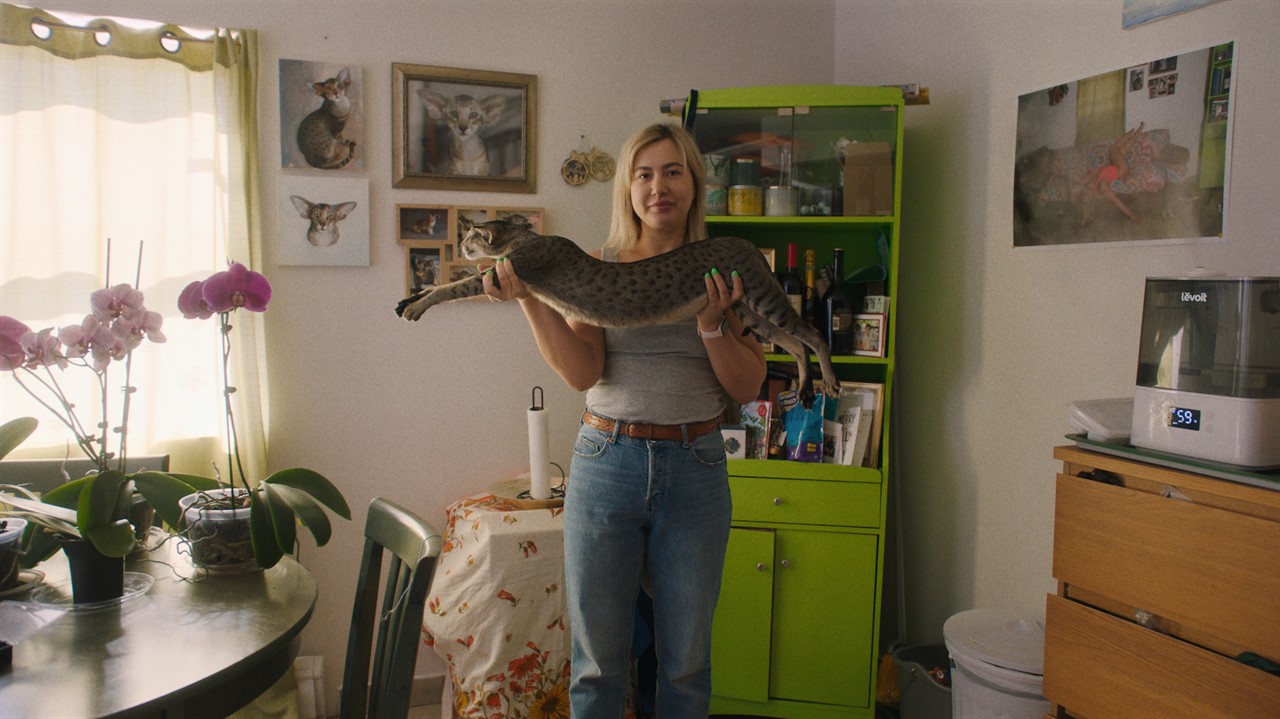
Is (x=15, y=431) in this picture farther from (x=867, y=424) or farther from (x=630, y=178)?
(x=867, y=424)

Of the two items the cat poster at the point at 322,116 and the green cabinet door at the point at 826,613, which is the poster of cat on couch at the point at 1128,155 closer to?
the green cabinet door at the point at 826,613

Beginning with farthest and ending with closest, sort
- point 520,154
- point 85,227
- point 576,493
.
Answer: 1. point 520,154
2. point 85,227
3. point 576,493

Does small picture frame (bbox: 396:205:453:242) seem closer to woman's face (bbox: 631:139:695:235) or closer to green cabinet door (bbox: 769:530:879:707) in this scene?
woman's face (bbox: 631:139:695:235)

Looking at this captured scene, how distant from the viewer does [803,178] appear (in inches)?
104

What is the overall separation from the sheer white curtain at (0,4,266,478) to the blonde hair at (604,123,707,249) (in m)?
1.47

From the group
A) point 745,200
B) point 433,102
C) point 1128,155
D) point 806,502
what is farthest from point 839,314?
point 433,102

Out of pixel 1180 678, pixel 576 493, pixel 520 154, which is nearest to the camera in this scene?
pixel 1180 678

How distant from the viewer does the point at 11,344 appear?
4.11 feet

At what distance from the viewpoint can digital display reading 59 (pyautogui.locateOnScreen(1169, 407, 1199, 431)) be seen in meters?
1.49

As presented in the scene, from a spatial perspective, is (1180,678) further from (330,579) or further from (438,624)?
(330,579)

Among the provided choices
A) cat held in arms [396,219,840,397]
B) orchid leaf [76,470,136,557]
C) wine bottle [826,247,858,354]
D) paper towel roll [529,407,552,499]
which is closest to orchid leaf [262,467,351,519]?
orchid leaf [76,470,136,557]

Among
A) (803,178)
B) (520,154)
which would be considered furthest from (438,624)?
(803,178)

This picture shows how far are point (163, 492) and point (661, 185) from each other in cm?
108

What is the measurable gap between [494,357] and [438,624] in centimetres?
95
